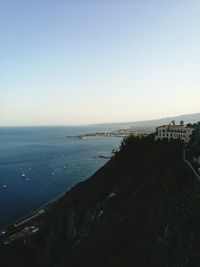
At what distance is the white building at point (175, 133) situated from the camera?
182 feet

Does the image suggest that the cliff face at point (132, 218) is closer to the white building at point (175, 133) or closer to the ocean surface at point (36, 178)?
the white building at point (175, 133)

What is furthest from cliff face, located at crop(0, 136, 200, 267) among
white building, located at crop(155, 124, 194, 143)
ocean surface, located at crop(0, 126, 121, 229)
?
ocean surface, located at crop(0, 126, 121, 229)

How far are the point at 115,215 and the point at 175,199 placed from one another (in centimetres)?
864

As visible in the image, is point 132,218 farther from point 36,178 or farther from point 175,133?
point 36,178

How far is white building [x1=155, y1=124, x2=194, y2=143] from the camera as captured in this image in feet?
182

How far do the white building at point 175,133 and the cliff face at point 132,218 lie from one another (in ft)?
7.60

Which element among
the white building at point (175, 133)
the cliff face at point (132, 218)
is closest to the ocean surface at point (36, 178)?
the cliff face at point (132, 218)

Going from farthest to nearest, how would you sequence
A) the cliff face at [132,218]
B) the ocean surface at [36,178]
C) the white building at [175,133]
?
the ocean surface at [36,178], the white building at [175,133], the cliff face at [132,218]

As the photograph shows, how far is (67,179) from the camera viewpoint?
89.2m

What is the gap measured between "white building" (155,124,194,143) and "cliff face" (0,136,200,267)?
232 centimetres

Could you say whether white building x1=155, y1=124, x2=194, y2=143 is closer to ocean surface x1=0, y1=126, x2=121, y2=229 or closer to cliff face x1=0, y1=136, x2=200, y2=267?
cliff face x1=0, y1=136, x2=200, y2=267

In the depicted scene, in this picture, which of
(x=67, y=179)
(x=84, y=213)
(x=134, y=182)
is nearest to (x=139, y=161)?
(x=134, y=182)

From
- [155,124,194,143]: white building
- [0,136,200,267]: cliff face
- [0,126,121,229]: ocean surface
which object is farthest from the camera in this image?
[0,126,121,229]: ocean surface

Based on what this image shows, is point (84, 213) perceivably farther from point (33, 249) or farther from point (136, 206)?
point (136, 206)
